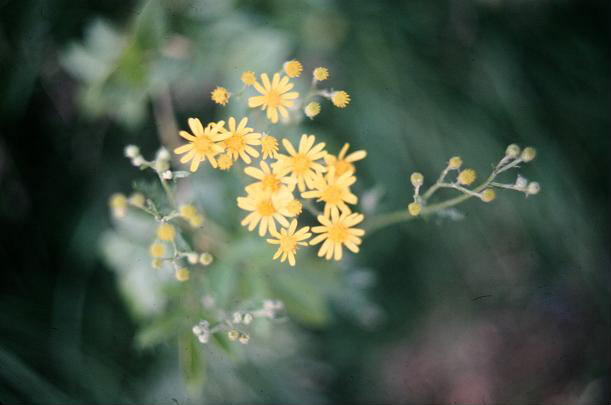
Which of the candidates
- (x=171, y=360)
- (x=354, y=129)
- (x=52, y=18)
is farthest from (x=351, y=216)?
(x=52, y=18)

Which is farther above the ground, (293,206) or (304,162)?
(304,162)

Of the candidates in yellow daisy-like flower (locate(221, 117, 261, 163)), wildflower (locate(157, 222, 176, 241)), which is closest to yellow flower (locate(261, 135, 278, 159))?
yellow daisy-like flower (locate(221, 117, 261, 163))

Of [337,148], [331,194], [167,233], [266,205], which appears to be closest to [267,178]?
[266,205]

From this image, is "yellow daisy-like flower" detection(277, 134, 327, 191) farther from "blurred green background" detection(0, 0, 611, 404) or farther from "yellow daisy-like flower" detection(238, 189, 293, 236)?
"blurred green background" detection(0, 0, 611, 404)

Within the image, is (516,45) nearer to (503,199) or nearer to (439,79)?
(439,79)

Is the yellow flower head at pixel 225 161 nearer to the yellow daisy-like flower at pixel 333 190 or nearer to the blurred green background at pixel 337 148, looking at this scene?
the yellow daisy-like flower at pixel 333 190

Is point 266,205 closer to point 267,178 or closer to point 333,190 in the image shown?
point 267,178

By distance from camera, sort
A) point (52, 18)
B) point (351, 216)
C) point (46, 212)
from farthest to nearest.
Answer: point (46, 212) → point (52, 18) → point (351, 216)
